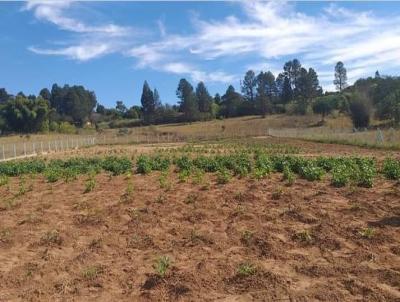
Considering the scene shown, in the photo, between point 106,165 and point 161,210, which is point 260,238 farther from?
point 106,165

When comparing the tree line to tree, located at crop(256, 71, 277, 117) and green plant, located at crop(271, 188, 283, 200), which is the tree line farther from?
green plant, located at crop(271, 188, 283, 200)

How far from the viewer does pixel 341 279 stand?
20.5ft

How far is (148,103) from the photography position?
402ft

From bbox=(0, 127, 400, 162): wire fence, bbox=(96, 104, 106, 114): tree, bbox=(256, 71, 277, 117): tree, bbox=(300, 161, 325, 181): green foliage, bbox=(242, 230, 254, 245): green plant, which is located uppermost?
bbox=(256, 71, 277, 117): tree

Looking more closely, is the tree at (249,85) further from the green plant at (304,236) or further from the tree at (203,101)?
the green plant at (304,236)

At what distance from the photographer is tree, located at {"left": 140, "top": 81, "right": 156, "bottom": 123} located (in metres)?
122

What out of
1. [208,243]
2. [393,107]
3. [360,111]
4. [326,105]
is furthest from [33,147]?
[326,105]

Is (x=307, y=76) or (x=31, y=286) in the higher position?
(x=307, y=76)

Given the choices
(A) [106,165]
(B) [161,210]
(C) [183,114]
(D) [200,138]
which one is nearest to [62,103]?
(C) [183,114]

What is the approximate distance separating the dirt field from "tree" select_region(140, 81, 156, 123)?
110 meters

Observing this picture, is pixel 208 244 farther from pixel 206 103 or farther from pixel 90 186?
pixel 206 103

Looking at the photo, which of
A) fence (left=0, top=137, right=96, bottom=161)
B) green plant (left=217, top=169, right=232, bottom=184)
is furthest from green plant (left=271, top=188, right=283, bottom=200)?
fence (left=0, top=137, right=96, bottom=161)

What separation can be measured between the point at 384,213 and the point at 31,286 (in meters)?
6.02

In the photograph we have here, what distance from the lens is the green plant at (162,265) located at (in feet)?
22.6
